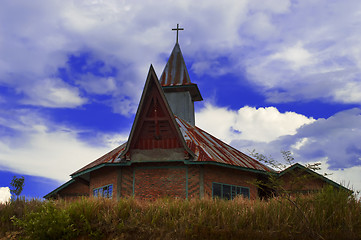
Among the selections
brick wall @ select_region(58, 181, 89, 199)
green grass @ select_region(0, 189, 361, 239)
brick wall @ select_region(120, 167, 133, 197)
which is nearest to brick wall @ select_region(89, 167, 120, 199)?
brick wall @ select_region(120, 167, 133, 197)

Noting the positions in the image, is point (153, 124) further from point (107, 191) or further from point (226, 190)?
point (226, 190)

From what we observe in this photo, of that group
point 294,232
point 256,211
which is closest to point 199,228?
point 256,211

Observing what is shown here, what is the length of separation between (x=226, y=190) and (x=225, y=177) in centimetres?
A: 66

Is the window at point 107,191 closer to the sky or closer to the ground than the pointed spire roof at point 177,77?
closer to the ground

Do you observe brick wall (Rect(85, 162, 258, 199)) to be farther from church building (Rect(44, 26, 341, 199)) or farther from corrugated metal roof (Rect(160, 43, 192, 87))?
corrugated metal roof (Rect(160, 43, 192, 87))

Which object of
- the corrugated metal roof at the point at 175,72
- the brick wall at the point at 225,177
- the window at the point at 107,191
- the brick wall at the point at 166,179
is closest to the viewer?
the brick wall at the point at 166,179

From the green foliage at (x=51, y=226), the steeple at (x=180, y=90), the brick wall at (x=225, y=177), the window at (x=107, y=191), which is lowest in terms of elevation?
the green foliage at (x=51, y=226)

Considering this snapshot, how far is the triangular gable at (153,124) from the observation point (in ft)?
63.1

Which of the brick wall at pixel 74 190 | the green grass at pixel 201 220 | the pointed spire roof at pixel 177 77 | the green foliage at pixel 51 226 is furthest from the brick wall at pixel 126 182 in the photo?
the pointed spire roof at pixel 177 77

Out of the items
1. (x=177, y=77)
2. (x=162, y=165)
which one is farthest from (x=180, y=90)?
(x=162, y=165)

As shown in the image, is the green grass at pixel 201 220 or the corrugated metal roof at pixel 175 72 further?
the corrugated metal roof at pixel 175 72

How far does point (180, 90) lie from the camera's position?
89.9 feet

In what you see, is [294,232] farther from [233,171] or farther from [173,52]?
[173,52]

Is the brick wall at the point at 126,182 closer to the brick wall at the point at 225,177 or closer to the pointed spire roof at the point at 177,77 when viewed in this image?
the brick wall at the point at 225,177
